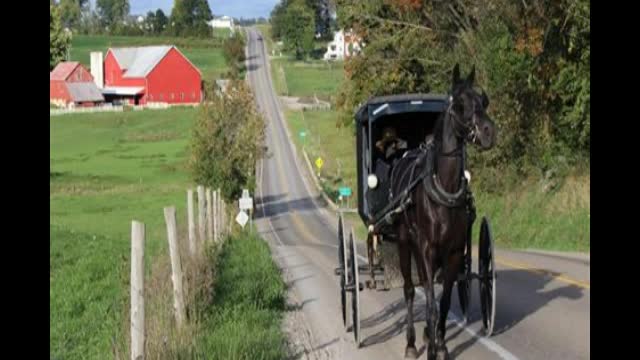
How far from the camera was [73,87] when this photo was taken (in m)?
130

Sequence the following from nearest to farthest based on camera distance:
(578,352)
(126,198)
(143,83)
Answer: (578,352) → (126,198) → (143,83)

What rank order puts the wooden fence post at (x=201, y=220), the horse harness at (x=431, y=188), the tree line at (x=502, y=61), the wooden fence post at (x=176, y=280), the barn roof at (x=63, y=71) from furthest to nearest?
1. the barn roof at (x=63, y=71)
2. the tree line at (x=502, y=61)
3. the wooden fence post at (x=201, y=220)
4. the wooden fence post at (x=176, y=280)
5. the horse harness at (x=431, y=188)

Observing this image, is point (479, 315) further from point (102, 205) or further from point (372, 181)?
point (102, 205)

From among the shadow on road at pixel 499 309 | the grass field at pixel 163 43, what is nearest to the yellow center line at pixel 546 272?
the shadow on road at pixel 499 309

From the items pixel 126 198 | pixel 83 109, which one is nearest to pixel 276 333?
pixel 126 198

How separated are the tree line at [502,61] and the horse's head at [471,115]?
15.9m

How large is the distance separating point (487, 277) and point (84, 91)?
127 meters

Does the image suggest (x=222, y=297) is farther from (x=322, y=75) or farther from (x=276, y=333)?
(x=322, y=75)

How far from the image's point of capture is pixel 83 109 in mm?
123375

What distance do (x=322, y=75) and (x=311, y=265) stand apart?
123m

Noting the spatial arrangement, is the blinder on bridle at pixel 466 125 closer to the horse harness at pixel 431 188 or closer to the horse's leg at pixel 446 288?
the horse harness at pixel 431 188

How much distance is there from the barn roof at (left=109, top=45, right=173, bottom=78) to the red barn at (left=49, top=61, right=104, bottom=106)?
6.13 meters

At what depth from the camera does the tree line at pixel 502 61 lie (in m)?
28.5

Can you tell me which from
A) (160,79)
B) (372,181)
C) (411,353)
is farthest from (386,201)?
(160,79)
